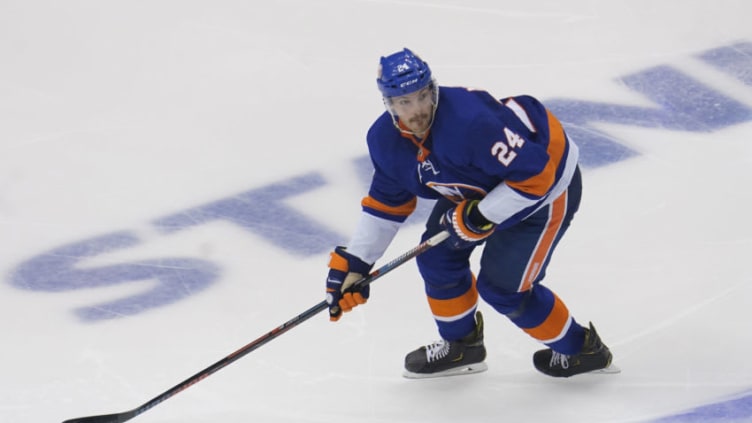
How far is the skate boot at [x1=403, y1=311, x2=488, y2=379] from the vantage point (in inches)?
176

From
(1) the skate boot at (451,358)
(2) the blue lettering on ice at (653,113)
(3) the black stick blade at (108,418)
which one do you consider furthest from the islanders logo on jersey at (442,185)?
(2) the blue lettering on ice at (653,113)

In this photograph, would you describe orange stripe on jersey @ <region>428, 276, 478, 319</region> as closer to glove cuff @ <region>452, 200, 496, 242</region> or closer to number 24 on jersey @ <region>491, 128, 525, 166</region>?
glove cuff @ <region>452, 200, 496, 242</region>

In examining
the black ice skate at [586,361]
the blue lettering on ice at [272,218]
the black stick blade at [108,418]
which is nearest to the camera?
the black stick blade at [108,418]

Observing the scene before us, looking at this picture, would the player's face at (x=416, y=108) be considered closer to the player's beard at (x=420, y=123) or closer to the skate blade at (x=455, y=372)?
the player's beard at (x=420, y=123)

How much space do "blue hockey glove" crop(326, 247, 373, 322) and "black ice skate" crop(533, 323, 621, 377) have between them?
2.51ft

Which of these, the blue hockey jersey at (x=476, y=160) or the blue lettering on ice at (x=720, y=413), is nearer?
the blue hockey jersey at (x=476, y=160)

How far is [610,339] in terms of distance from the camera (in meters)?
4.63

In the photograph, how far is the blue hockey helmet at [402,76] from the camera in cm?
365

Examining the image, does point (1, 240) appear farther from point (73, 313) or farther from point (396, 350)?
point (396, 350)

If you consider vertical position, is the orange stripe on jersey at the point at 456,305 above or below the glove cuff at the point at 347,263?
below

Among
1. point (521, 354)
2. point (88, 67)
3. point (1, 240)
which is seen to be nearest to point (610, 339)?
point (521, 354)

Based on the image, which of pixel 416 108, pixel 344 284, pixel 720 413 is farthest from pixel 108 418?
pixel 720 413

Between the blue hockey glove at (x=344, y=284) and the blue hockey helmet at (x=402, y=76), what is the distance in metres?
0.68

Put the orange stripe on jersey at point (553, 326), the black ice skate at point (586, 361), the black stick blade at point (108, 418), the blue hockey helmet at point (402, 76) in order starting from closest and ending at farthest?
the blue hockey helmet at point (402, 76)
the black stick blade at point (108, 418)
the orange stripe on jersey at point (553, 326)
the black ice skate at point (586, 361)
